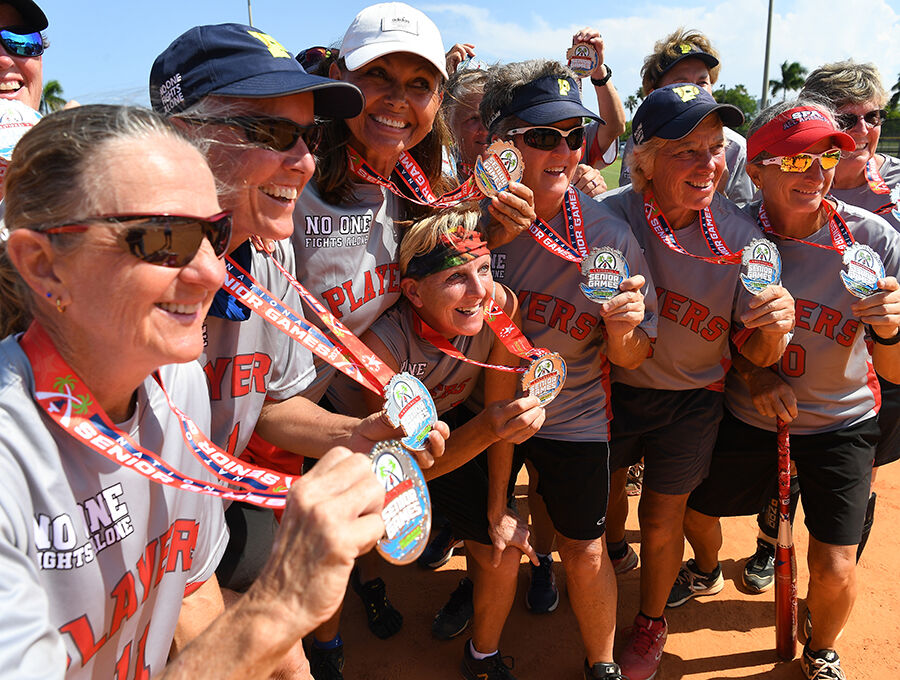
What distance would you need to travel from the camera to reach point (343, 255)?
2.80 m

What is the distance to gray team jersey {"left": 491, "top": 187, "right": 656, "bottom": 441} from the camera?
129 inches

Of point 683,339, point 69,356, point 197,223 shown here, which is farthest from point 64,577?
point 683,339

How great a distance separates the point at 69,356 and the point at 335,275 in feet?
4.47

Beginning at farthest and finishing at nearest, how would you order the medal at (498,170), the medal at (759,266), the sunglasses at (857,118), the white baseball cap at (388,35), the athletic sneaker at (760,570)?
the athletic sneaker at (760,570), the sunglasses at (857,118), the medal at (759,266), the medal at (498,170), the white baseball cap at (388,35)

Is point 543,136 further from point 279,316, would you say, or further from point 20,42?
point 20,42

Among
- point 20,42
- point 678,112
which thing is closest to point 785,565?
point 678,112

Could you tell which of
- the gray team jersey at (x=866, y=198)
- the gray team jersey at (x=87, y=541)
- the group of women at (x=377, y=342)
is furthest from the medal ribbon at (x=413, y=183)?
the gray team jersey at (x=866, y=198)

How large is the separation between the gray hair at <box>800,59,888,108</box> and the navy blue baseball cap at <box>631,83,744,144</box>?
3.91ft

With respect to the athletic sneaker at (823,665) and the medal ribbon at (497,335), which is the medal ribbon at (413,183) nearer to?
the medal ribbon at (497,335)

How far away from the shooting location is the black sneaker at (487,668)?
11.8 ft

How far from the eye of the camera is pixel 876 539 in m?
5.10

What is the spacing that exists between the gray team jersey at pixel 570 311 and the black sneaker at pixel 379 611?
1635mm

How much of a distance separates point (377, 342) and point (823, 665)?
3062mm

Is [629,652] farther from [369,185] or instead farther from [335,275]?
[369,185]
